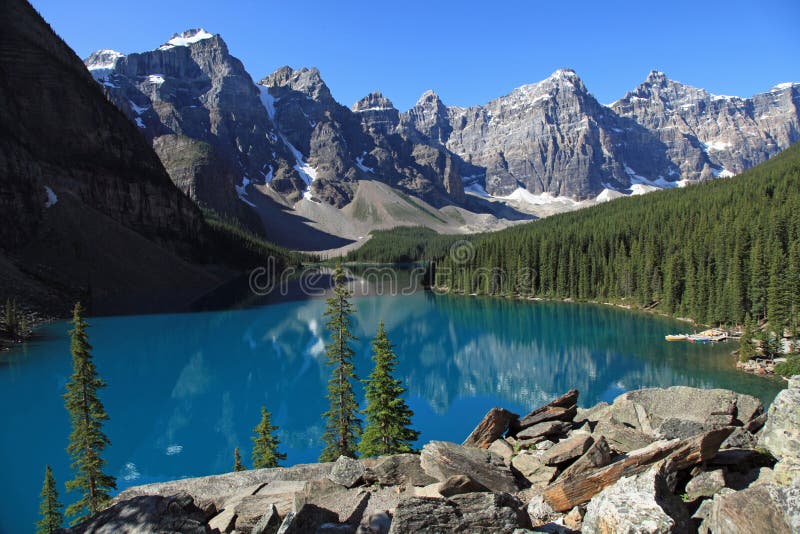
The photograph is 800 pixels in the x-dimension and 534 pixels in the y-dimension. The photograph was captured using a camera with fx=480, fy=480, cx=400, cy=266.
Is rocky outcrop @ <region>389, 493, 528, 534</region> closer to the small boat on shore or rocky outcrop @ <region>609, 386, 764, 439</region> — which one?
rocky outcrop @ <region>609, 386, 764, 439</region>

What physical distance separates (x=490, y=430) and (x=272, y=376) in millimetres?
34153

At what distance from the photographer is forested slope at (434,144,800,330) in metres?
55.3

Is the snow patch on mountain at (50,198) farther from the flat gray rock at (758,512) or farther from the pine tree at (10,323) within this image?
the flat gray rock at (758,512)

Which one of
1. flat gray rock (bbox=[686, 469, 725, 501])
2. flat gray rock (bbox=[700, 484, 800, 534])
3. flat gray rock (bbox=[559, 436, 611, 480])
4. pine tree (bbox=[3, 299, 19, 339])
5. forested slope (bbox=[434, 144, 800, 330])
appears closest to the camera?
flat gray rock (bbox=[700, 484, 800, 534])

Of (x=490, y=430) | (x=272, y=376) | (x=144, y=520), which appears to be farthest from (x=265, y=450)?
(x=272, y=376)

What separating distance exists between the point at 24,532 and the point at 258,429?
9452 millimetres

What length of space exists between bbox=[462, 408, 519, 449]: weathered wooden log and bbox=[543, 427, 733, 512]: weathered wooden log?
441cm

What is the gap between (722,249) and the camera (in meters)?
63.4

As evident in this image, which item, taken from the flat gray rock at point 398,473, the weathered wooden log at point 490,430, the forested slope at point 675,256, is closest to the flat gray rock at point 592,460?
the flat gray rock at point 398,473

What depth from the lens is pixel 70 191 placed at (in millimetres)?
108125

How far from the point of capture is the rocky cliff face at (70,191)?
88.4 metres

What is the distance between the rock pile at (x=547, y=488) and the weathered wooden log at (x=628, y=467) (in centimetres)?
2

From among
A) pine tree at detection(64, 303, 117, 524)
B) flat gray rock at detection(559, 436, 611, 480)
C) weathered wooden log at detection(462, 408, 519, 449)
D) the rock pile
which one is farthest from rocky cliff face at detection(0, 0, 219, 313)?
flat gray rock at detection(559, 436, 611, 480)

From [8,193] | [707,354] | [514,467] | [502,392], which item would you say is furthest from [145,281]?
[514,467]
